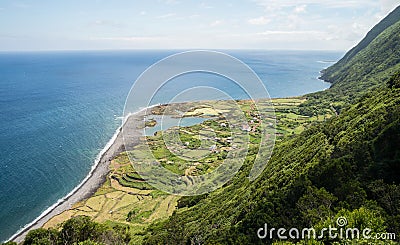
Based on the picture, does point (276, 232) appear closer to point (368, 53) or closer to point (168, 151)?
point (168, 151)

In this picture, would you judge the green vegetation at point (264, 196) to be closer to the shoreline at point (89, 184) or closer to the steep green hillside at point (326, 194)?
the steep green hillside at point (326, 194)

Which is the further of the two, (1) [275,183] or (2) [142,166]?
(1) [275,183]

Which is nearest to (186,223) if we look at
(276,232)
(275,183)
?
(275,183)

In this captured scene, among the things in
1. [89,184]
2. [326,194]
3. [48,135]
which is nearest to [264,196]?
[326,194]

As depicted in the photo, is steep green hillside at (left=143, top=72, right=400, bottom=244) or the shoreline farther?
the shoreline

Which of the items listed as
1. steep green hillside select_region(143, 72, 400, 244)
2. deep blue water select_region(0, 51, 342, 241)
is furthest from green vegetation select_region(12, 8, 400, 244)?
deep blue water select_region(0, 51, 342, 241)

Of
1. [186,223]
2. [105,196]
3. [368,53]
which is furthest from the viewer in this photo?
[368,53]

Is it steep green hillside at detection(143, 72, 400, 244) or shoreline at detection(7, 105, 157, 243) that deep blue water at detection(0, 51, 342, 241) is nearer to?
shoreline at detection(7, 105, 157, 243)

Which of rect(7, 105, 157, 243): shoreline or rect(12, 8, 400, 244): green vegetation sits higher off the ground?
rect(12, 8, 400, 244): green vegetation

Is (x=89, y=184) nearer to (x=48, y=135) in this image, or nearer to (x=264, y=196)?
(x=48, y=135)
